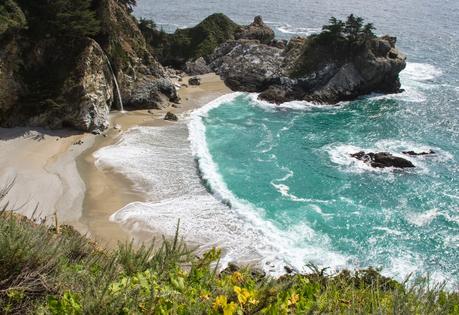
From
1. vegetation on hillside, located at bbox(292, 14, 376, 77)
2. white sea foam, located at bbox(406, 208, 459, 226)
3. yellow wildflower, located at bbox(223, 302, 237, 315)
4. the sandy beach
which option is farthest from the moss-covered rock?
yellow wildflower, located at bbox(223, 302, 237, 315)

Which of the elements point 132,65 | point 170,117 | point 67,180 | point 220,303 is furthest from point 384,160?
point 220,303

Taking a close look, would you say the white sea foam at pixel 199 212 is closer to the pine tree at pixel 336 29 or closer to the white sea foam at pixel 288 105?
the white sea foam at pixel 288 105

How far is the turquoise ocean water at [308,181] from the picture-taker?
23.0 metres

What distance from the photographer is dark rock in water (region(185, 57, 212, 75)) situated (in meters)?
54.6

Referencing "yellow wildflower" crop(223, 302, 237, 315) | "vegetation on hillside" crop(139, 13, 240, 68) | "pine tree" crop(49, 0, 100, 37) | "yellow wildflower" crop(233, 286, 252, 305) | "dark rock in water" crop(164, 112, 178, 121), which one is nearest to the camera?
"yellow wildflower" crop(223, 302, 237, 315)

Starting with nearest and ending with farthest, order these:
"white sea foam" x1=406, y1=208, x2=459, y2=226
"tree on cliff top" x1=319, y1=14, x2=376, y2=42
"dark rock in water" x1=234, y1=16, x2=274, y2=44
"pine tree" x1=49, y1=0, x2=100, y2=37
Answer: "white sea foam" x1=406, y1=208, x2=459, y2=226
"pine tree" x1=49, y1=0, x2=100, y2=37
"tree on cliff top" x1=319, y1=14, x2=376, y2=42
"dark rock in water" x1=234, y1=16, x2=274, y2=44

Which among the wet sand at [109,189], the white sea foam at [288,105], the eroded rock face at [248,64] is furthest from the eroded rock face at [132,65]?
the eroded rock face at [248,64]

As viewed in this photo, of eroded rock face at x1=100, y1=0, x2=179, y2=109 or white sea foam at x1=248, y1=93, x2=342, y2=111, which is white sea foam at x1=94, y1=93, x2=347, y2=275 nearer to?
eroded rock face at x1=100, y1=0, x2=179, y2=109

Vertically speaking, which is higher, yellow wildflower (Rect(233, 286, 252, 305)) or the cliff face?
yellow wildflower (Rect(233, 286, 252, 305))

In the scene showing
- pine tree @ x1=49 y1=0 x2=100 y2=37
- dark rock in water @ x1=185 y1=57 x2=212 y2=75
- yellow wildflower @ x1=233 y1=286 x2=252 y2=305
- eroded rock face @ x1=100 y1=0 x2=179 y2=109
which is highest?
pine tree @ x1=49 y1=0 x2=100 y2=37

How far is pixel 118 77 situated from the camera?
3925 cm

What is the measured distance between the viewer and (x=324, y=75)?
50.3 metres

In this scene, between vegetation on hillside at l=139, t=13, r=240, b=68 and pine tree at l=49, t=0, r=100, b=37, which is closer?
pine tree at l=49, t=0, r=100, b=37

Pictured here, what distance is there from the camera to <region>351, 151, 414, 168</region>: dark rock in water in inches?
1300
